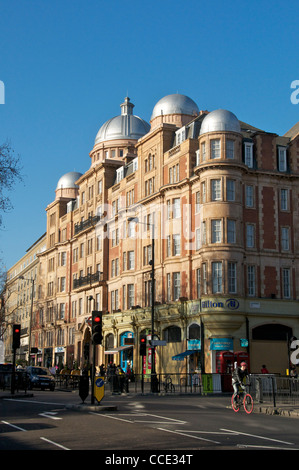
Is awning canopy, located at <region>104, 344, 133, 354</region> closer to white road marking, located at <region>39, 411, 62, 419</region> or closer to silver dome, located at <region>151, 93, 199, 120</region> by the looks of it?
silver dome, located at <region>151, 93, 199, 120</region>

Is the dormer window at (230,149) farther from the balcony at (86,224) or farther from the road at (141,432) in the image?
the road at (141,432)

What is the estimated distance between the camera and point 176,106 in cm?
5900

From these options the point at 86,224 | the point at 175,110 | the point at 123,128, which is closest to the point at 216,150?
the point at 175,110

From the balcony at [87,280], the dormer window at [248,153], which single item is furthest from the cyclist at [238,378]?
the balcony at [87,280]

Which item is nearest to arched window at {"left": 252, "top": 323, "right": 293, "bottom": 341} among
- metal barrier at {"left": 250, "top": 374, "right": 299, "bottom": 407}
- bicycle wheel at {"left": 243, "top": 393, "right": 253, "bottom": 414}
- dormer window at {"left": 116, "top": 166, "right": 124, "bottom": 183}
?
metal barrier at {"left": 250, "top": 374, "right": 299, "bottom": 407}

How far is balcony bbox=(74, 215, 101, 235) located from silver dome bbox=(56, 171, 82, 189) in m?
13.5

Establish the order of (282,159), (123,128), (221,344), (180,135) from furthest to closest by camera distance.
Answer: (123,128) < (180,135) < (282,159) < (221,344)

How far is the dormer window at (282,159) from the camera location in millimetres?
48625

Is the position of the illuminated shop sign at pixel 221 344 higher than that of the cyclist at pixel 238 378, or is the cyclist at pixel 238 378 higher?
the illuminated shop sign at pixel 221 344

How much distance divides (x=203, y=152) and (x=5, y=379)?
21411 mm

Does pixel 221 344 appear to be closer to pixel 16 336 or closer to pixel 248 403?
pixel 16 336

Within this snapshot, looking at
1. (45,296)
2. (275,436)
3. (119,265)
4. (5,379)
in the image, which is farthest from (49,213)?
(275,436)

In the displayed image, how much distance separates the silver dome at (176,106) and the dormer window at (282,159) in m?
12.6

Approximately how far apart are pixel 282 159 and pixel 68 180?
42.5m
